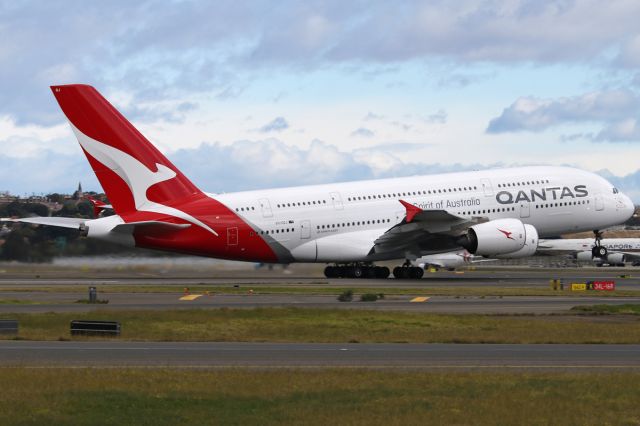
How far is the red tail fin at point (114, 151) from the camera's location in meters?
57.7

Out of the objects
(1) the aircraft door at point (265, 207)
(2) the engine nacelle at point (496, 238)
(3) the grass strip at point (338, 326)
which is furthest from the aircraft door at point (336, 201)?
(3) the grass strip at point (338, 326)

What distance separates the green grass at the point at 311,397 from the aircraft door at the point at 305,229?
39356mm

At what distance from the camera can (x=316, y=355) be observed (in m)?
26.5

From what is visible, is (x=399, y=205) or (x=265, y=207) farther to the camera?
(x=399, y=205)

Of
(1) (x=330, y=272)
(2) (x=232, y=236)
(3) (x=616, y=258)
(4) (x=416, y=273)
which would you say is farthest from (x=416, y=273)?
(3) (x=616, y=258)

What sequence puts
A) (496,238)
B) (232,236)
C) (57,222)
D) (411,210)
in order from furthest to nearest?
(57,222) → (496,238) → (232,236) → (411,210)

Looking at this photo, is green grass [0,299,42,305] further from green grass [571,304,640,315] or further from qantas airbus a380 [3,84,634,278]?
green grass [571,304,640,315]

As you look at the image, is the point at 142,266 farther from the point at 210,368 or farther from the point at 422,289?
the point at 210,368

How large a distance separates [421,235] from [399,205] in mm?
2928

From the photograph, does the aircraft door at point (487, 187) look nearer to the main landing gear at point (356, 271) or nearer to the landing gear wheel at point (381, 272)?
the main landing gear at point (356, 271)

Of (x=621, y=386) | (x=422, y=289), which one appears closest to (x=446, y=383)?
(x=621, y=386)

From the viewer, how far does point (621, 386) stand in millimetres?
20391

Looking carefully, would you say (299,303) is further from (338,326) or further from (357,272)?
(357,272)

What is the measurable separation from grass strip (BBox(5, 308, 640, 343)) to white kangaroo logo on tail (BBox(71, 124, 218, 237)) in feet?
65.7
